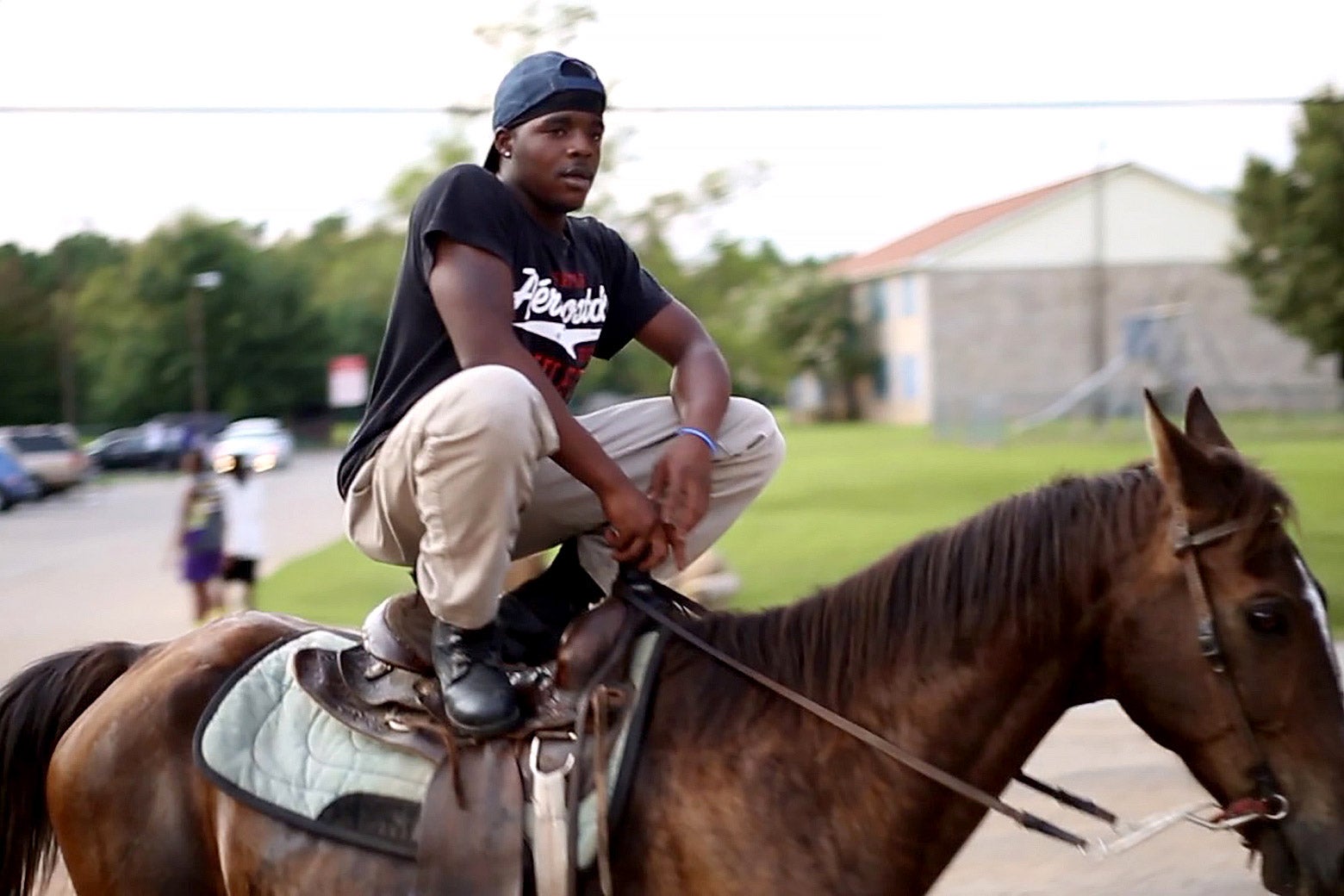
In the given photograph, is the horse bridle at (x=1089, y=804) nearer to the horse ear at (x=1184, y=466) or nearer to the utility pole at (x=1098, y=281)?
the horse ear at (x=1184, y=466)

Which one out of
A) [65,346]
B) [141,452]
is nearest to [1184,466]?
[141,452]

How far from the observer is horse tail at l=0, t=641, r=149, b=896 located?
10.5 ft

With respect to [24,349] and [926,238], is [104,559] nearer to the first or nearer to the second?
[24,349]

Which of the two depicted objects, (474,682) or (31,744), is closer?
(474,682)

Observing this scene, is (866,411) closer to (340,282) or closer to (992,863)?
(340,282)

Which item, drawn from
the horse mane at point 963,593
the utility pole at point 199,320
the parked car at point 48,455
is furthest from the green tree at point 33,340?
the horse mane at point 963,593

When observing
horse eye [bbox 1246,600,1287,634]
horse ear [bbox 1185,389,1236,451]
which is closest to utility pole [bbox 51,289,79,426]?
horse ear [bbox 1185,389,1236,451]

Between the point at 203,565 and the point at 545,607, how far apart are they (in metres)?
9.91

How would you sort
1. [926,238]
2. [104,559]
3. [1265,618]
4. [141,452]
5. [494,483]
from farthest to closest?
[926,238] → [141,452] → [104,559] → [494,483] → [1265,618]

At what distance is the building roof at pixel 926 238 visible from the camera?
56312 mm

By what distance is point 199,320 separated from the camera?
62250 mm

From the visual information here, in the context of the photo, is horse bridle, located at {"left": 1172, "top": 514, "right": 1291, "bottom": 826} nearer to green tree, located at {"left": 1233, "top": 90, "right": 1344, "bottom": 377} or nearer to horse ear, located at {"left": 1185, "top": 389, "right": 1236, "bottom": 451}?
horse ear, located at {"left": 1185, "top": 389, "right": 1236, "bottom": 451}

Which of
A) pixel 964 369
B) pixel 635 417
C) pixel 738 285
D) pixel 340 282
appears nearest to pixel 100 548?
pixel 738 285

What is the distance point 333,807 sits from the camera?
8.79 feet
